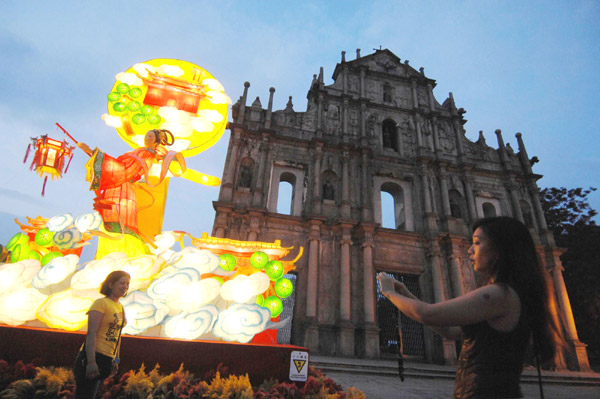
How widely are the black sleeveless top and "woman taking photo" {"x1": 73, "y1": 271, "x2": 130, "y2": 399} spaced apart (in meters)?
2.50

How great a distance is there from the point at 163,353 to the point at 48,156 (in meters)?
3.55

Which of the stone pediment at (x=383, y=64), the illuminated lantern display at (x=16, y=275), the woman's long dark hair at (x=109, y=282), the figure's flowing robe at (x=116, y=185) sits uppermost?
the stone pediment at (x=383, y=64)

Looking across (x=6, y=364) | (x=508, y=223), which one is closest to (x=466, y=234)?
(x=508, y=223)

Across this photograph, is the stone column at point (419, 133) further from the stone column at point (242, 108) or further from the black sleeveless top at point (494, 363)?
the black sleeveless top at point (494, 363)

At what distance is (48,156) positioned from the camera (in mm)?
4602

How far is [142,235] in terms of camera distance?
462 cm

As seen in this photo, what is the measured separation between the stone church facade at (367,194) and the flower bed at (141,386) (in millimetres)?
7888

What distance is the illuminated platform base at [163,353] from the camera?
329 centimetres

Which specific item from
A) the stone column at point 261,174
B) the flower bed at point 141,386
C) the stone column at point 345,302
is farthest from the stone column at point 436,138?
the flower bed at point 141,386

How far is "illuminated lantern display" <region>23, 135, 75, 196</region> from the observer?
456cm

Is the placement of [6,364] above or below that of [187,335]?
below

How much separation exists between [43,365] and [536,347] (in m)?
4.42

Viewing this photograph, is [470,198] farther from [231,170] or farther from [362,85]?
[231,170]

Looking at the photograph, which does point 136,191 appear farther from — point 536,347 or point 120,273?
point 536,347
